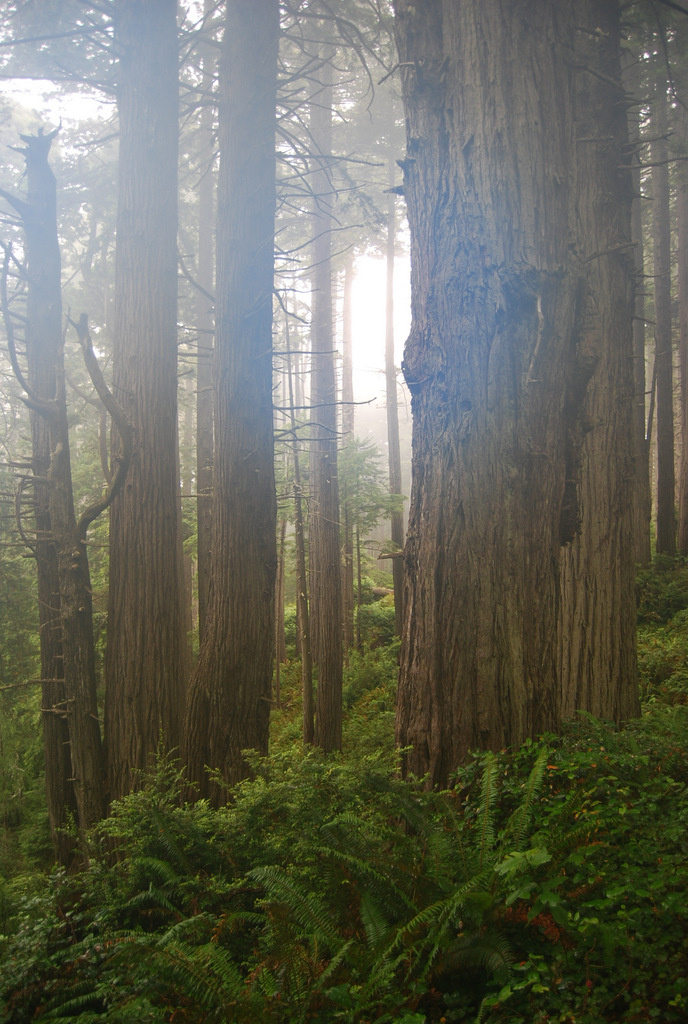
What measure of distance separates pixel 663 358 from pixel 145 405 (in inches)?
537

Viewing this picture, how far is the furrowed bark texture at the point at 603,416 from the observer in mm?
3980

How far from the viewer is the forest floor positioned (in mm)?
1964

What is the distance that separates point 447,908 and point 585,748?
1511 millimetres

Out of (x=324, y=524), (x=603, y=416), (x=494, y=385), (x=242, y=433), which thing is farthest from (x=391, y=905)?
(x=324, y=524)

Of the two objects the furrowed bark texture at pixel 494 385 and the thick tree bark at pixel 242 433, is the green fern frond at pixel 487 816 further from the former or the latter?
the thick tree bark at pixel 242 433

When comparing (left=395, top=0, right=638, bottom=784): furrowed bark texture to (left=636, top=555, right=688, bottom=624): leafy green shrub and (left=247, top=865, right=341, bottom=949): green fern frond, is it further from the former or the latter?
(left=636, top=555, right=688, bottom=624): leafy green shrub

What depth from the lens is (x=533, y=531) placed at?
3680 millimetres

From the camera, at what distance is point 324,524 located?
1070 cm

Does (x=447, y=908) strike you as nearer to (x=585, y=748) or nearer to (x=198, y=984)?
(x=198, y=984)

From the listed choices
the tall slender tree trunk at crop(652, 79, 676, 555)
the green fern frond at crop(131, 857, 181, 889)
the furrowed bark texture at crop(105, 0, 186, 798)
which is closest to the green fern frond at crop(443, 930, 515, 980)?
the green fern frond at crop(131, 857, 181, 889)

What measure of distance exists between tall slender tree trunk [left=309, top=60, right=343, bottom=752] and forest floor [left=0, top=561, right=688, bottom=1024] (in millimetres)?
6530

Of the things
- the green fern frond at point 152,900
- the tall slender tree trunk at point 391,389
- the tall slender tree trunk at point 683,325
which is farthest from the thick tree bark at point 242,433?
the tall slender tree trunk at point 683,325

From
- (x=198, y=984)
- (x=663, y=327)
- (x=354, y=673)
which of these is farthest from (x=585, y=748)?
(x=663, y=327)

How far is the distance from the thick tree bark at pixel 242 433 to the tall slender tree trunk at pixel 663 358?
11551mm
